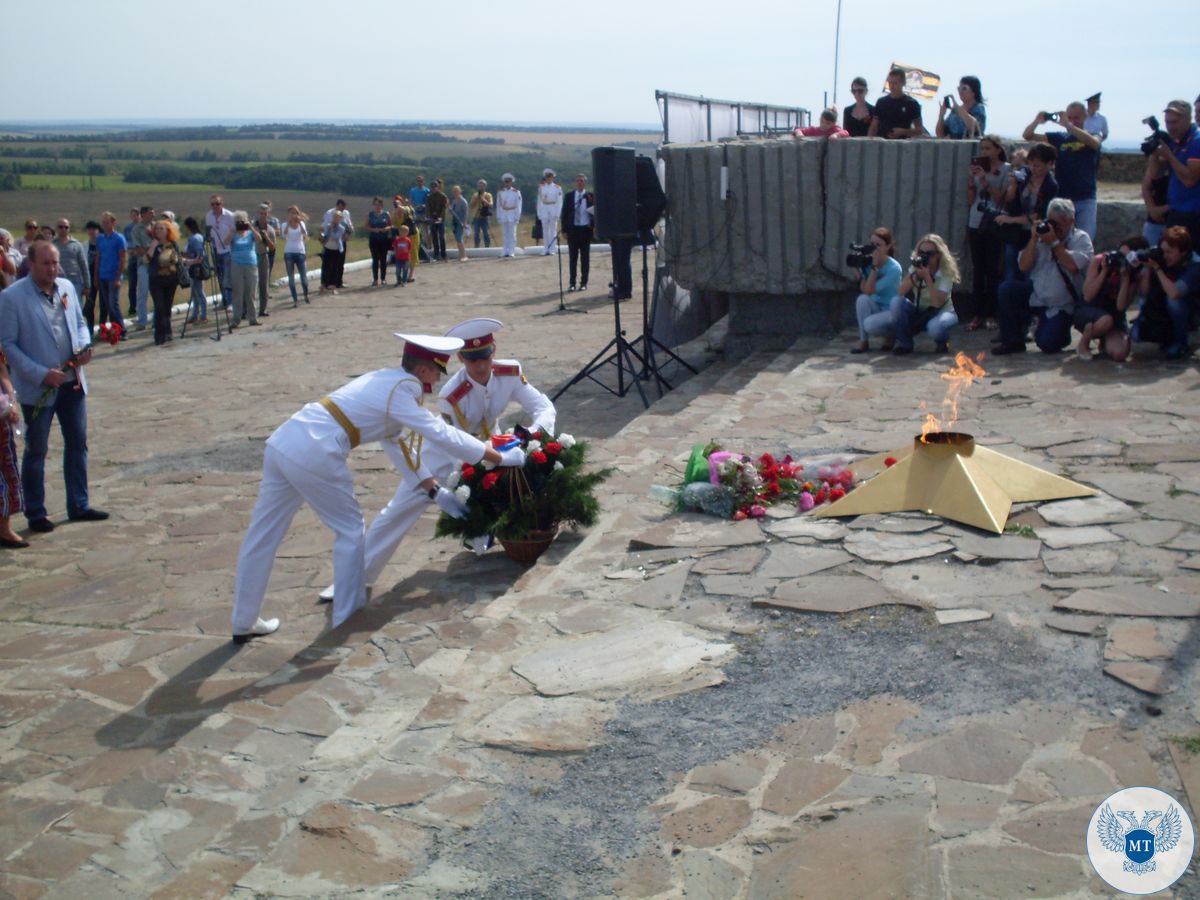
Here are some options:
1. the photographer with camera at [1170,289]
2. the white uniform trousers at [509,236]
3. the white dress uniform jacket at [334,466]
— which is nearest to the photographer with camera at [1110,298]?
the photographer with camera at [1170,289]

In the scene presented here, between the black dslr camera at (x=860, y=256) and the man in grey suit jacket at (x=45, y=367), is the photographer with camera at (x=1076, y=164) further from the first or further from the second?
the man in grey suit jacket at (x=45, y=367)

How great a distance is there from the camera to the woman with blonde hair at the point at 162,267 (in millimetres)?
17344

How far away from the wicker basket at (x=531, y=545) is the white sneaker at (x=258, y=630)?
57.3 inches

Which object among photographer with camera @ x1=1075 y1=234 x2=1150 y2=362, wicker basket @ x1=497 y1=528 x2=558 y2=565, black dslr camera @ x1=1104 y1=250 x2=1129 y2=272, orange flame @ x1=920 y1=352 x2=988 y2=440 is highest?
black dslr camera @ x1=1104 y1=250 x2=1129 y2=272

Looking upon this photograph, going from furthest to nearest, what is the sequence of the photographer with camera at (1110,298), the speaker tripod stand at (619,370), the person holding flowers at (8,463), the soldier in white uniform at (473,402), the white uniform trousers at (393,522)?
the speaker tripod stand at (619,370) → the photographer with camera at (1110,298) → the person holding flowers at (8,463) → the soldier in white uniform at (473,402) → the white uniform trousers at (393,522)

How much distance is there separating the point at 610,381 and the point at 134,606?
6869mm

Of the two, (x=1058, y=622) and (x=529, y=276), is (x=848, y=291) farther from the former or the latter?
(x=529, y=276)

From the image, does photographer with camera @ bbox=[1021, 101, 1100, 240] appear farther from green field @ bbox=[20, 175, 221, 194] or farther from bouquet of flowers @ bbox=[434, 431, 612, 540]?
green field @ bbox=[20, 175, 221, 194]

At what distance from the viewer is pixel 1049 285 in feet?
35.4

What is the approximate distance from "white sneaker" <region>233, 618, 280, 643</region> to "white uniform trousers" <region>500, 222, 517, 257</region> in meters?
20.5

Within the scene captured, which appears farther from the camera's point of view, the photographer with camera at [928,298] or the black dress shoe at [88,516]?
the photographer with camera at [928,298]

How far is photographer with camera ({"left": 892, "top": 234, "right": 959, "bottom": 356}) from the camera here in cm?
1155

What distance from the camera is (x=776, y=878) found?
3752mm

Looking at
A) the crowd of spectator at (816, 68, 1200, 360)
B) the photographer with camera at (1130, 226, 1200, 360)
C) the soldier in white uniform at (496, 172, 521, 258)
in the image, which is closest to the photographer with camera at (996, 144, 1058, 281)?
the crowd of spectator at (816, 68, 1200, 360)
